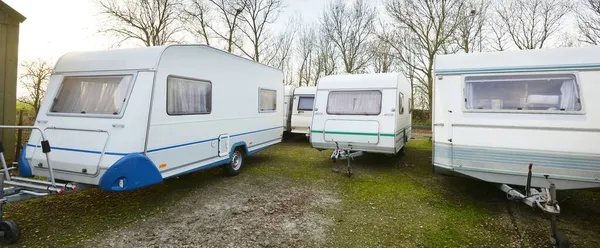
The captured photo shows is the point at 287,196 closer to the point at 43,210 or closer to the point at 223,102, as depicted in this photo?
the point at 223,102

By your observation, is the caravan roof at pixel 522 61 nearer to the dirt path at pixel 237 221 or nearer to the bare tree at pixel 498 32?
the dirt path at pixel 237 221

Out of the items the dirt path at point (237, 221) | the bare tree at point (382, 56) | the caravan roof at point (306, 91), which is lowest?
the dirt path at point (237, 221)

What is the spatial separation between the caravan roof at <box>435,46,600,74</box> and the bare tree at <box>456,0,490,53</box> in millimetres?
14932

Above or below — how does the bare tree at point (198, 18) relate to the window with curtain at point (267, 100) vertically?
above

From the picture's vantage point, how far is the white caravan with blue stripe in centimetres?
408

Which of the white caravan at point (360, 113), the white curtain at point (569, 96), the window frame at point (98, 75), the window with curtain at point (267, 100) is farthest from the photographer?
the window with curtain at point (267, 100)

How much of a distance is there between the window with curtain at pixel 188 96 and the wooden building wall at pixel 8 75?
483 centimetres

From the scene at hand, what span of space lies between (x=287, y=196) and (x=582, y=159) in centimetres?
442

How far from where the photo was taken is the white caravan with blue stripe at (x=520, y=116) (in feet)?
13.4

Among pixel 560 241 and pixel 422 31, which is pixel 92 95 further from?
pixel 422 31

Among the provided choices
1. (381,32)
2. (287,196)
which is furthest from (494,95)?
(381,32)

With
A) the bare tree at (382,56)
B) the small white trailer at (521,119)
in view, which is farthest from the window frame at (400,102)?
the bare tree at (382,56)

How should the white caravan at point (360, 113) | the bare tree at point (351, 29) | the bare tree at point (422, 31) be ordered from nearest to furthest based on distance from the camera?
1. the white caravan at point (360, 113)
2. the bare tree at point (422, 31)
3. the bare tree at point (351, 29)

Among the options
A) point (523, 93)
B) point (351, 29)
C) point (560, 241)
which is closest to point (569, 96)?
point (523, 93)
